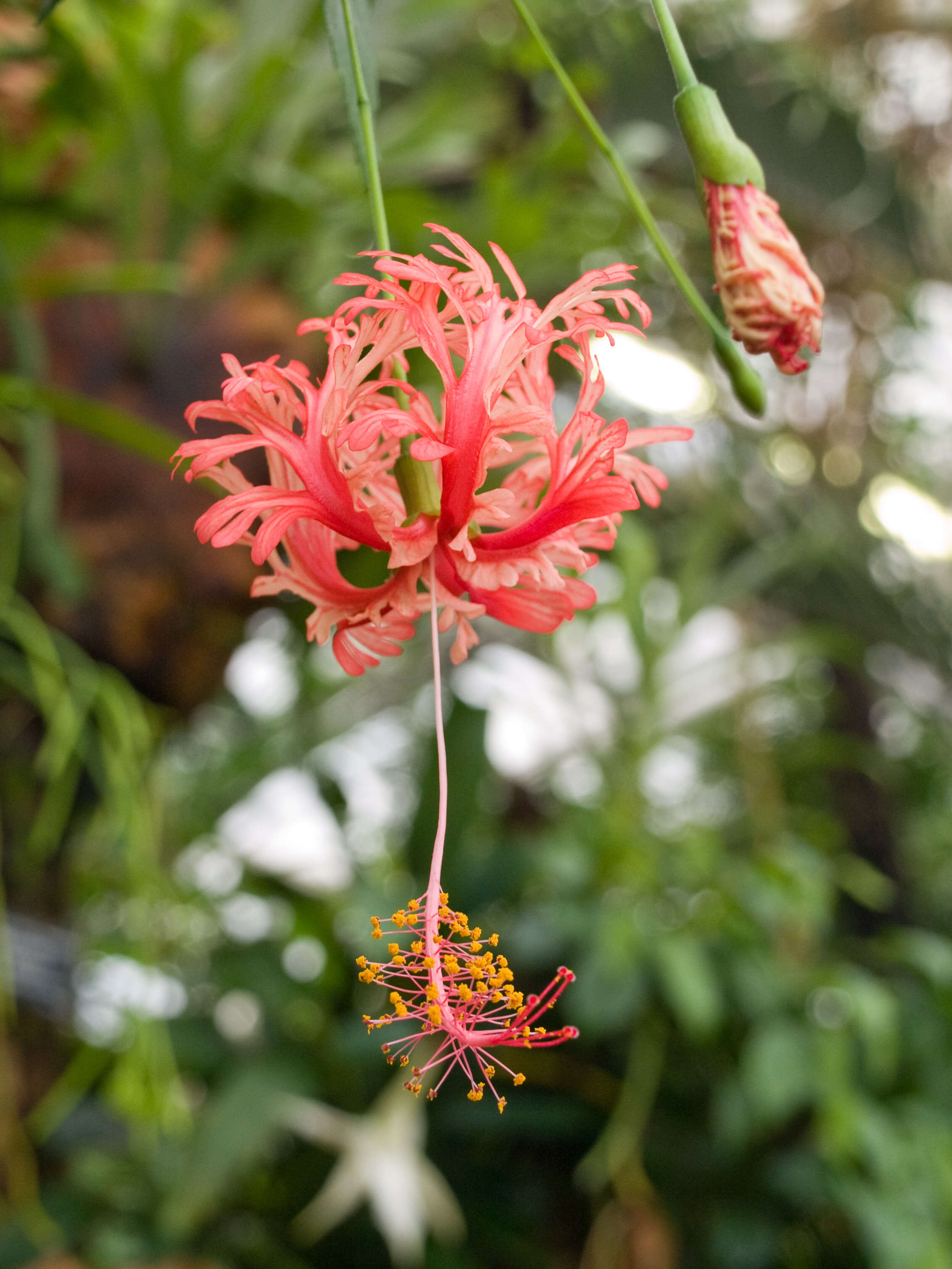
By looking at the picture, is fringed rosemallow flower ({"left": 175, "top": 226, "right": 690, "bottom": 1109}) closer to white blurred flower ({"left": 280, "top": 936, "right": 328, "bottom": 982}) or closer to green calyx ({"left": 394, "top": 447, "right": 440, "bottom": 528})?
green calyx ({"left": 394, "top": 447, "right": 440, "bottom": 528})

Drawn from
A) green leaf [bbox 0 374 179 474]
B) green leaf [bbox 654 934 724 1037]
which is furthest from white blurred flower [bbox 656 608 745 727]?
green leaf [bbox 0 374 179 474]

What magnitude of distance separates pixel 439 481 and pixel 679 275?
76 mm

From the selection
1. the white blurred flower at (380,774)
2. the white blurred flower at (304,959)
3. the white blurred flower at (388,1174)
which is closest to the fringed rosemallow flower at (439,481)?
the white blurred flower at (388,1174)

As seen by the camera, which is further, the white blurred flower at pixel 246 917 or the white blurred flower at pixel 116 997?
the white blurred flower at pixel 246 917

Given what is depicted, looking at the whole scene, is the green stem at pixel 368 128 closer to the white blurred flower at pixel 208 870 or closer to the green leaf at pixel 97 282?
the green leaf at pixel 97 282

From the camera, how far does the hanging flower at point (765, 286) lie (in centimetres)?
25

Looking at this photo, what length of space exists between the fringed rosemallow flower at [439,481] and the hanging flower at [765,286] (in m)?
0.03

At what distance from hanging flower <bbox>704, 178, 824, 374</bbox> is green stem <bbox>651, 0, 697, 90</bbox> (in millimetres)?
35

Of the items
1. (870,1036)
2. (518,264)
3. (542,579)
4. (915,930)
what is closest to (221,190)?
(518,264)

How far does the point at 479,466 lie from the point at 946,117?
1957mm

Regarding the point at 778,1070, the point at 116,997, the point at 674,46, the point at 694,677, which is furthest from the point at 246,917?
the point at 674,46

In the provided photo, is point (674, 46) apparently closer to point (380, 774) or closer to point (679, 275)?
point (679, 275)

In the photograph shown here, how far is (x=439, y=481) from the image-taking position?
0.26m

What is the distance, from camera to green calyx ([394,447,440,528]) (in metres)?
0.26
